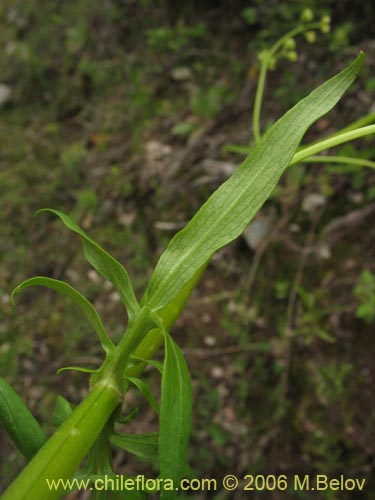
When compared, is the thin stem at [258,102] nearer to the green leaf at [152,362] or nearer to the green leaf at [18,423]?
the green leaf at [152,362]

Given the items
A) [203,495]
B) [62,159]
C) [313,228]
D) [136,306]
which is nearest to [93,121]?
[62,159]

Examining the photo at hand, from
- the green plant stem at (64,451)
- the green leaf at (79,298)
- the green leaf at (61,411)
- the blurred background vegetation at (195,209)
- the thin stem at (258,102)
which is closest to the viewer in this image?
the green plant stem at (64,451)

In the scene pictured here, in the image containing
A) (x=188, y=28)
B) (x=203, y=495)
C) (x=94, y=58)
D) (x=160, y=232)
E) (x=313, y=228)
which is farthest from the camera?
(x=94, y=58)

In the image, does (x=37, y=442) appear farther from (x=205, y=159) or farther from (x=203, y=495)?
(x=205, y=159)

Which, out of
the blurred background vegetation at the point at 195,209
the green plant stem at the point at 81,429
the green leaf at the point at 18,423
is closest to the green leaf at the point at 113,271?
the green plant stem at the point at 81,429

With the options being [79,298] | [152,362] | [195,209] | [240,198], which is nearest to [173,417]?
[152,362]
